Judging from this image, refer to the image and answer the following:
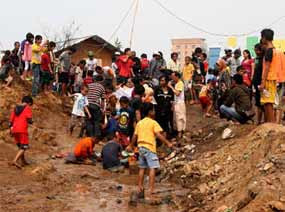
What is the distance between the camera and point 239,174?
9.67 m

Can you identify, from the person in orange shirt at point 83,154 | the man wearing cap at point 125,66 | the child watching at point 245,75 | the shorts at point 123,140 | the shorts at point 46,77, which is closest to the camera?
the person in orange shirt at point 83,154

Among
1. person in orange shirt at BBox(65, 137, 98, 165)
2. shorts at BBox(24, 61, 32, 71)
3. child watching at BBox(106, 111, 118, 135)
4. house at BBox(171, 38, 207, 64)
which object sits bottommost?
person in orange shirt at BBox(65, 137, 98, 165)

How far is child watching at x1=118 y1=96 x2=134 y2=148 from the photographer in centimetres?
1323

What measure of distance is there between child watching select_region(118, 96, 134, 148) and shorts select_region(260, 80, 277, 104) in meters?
3.90

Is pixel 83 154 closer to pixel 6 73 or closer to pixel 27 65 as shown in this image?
pixel 27 65

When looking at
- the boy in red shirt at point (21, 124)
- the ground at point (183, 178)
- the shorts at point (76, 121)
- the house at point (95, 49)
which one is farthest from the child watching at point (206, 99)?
the house at point (95, 49)

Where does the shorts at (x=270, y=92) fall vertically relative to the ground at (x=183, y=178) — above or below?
above

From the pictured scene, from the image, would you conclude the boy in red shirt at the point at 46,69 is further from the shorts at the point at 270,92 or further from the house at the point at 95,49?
the house at the point at 95,49

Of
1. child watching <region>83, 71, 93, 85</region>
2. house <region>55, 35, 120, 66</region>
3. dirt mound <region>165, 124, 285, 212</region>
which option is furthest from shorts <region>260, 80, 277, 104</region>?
house <region>55, 35, 120, 66</region>

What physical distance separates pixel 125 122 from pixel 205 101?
499 cm

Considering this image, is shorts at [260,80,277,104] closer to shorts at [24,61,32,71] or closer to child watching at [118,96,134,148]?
child watching at [118,96,134,148]

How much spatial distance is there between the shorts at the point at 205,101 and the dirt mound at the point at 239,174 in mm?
4555

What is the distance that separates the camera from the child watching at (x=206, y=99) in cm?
1727

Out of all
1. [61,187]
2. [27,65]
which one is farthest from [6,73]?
[61,187]
